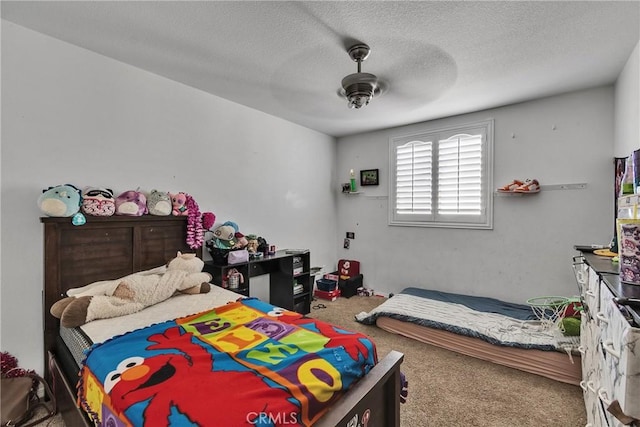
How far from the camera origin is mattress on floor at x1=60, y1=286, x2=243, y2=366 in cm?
145

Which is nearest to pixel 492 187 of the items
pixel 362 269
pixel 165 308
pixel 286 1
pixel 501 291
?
pixel 501 291

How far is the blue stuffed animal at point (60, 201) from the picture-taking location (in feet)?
5.82

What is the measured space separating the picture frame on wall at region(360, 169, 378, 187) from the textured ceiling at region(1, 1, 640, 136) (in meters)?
1.47

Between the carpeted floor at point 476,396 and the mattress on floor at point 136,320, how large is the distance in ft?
2.06

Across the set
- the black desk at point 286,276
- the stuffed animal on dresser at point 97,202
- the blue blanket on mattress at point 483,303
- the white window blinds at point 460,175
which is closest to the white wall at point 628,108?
the white window blinds at point 460,175

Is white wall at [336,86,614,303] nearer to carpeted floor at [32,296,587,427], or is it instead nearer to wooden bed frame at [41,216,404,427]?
carpeted floor at [32,296,587,427]

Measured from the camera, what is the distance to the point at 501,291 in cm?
327

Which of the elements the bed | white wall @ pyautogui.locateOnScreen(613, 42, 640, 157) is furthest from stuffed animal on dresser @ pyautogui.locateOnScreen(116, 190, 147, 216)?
white wall @ pyautogui.locateOnScreen(613, 42, 640, 157)

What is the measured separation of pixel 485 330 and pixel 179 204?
2.90 meters

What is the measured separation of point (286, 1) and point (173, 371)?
6.31ft

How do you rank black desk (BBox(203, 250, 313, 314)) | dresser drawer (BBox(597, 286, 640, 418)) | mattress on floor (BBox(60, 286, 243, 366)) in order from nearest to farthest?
dresser drawer (BBox(597, 286, 640, 418)) < mattress on floor (BBox(60, 286, 243, 366)) < black desk (BBox(203, 250, 313, 314))

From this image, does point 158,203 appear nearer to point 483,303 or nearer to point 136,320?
point 136,320

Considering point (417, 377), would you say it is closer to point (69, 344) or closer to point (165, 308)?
point (165, 308)

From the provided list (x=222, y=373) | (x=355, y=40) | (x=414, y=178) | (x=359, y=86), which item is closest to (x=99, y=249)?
(x=222, y=373)
